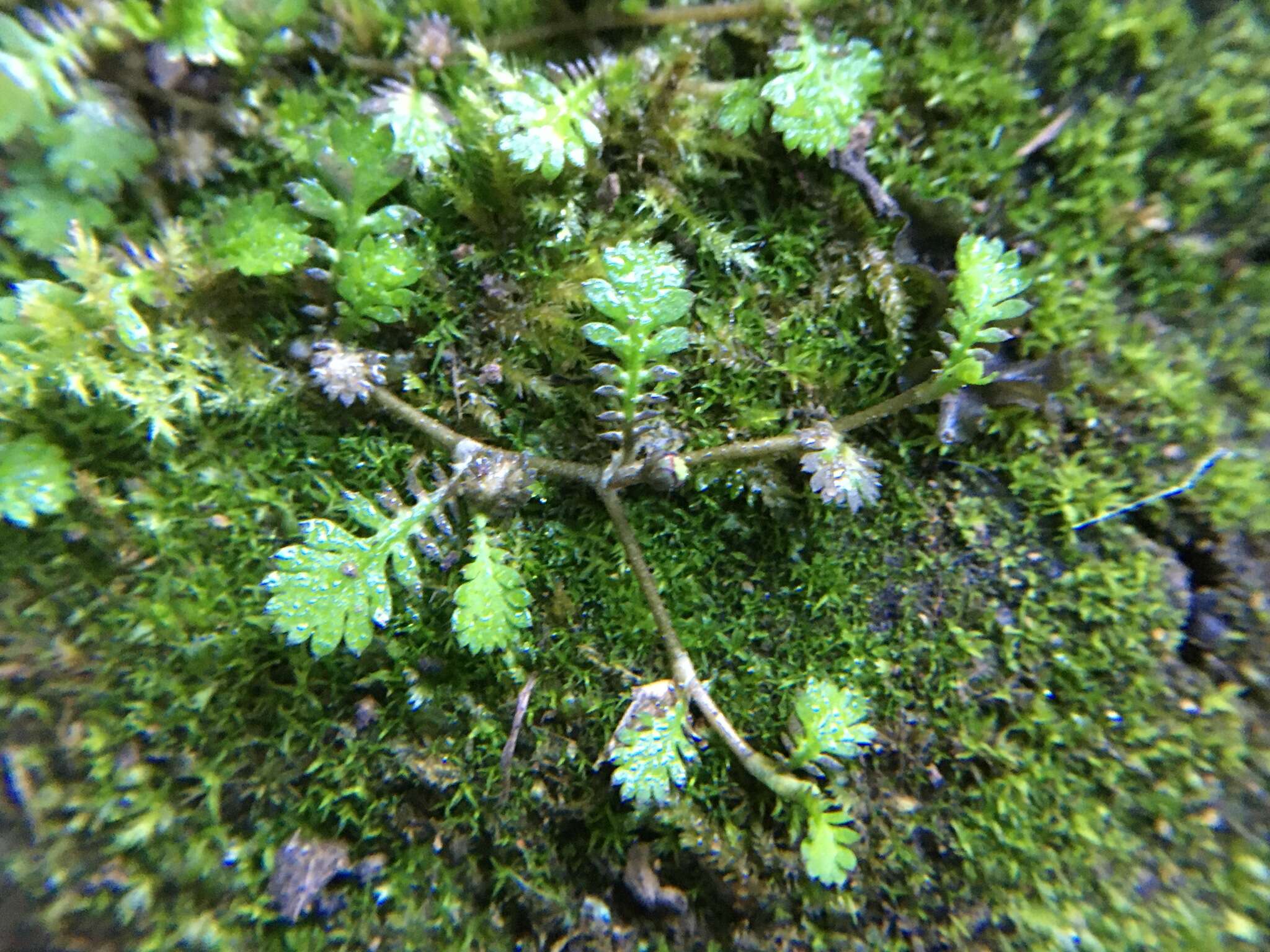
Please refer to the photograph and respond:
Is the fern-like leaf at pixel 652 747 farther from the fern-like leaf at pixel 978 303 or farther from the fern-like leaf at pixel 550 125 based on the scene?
the fern-like leaf at pixel 550 125

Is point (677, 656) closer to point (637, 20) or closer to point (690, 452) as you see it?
point (690, 452)

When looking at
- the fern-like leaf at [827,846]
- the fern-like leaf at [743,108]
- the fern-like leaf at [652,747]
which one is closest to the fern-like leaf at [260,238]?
the fern-like leaf at [743,108]

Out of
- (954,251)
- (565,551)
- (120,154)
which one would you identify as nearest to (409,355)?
(565,551)

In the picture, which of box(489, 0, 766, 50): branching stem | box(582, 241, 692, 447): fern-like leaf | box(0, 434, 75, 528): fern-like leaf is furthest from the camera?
box(489, 0, 766, 50): branching stem

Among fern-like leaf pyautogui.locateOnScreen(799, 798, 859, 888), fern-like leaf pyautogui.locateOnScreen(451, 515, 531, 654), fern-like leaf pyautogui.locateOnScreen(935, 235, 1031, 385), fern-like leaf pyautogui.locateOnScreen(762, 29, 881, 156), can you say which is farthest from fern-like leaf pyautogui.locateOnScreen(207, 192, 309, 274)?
fern-like leaf pyautogui.locateOnScreen(799, 798, 859, 888)

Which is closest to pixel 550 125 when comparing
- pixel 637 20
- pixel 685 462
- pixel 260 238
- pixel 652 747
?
pixel 637 20

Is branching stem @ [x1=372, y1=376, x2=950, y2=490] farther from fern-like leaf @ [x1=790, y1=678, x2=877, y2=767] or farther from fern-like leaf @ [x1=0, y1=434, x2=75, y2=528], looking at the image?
fern-like leaf @ [x1=0, y1=434, x2=75, y2=528]

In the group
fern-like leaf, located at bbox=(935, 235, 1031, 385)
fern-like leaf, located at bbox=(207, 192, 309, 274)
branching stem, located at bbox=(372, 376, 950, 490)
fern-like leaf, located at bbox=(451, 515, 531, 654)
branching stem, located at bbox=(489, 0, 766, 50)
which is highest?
branching stem, located at bbox=(489, 0, 766, 50)
